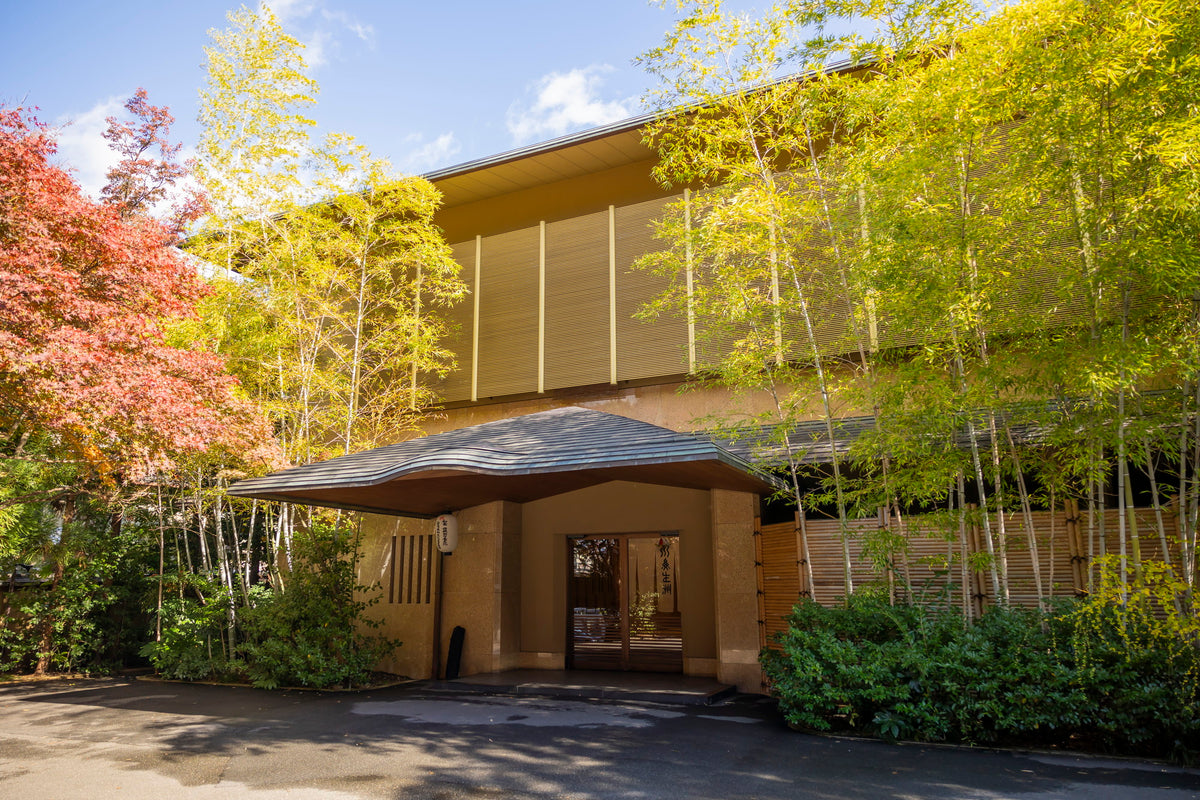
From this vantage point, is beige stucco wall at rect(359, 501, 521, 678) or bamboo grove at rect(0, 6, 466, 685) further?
beige stucco wall at rect(359, 501, 521, 678)

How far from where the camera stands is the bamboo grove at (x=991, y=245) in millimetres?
4512

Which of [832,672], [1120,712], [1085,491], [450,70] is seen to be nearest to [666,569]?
[832,672]

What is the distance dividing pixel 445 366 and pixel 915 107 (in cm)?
692

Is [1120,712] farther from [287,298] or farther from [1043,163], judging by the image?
[287,298]

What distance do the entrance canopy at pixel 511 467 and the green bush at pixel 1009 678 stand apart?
5.88 feet

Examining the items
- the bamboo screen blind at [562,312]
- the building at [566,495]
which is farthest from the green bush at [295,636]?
the bamboo screen blind at [562,312]

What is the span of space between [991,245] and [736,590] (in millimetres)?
4455

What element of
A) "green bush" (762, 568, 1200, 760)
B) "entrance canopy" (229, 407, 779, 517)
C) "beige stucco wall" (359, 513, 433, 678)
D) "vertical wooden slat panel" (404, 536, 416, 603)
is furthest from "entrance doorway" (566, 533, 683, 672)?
"green bush" (762, 568, 1200, 760)

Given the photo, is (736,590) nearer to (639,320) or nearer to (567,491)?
(567,491)

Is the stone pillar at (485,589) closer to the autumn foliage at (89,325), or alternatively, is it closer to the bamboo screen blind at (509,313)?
the bamboo screen blind at (509,313)

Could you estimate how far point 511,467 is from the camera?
6.46 metres

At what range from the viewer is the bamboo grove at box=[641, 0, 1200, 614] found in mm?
4512

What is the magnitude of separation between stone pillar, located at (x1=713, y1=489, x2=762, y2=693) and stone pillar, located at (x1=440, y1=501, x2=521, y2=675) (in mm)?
2831

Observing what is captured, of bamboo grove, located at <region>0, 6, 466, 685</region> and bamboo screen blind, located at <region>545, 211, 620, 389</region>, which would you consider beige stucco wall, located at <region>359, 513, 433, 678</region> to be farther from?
bamboo screen blind, located at <region>545, 211, 620, 389</region>
